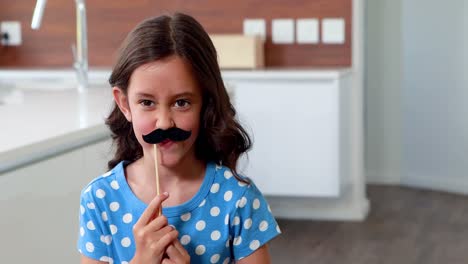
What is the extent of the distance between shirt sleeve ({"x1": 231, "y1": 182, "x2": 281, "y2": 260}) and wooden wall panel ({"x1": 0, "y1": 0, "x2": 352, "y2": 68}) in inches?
129

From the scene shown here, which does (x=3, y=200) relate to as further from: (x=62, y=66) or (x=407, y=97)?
(x=407, y=97)

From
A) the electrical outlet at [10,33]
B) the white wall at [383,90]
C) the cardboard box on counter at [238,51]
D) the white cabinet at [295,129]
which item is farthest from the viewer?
the white wall at [383,90]

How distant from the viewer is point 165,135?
1149 millimetres

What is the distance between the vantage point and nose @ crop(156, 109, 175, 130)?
1.15 meters

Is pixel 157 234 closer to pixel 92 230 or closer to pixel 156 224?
pixel 156 224

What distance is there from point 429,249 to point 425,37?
5.49 feet

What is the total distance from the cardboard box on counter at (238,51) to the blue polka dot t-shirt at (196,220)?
3.23m

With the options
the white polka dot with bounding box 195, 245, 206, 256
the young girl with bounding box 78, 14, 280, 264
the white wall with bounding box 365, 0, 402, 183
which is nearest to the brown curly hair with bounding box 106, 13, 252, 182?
the young girl with bounding box 78, 14, 280, 264

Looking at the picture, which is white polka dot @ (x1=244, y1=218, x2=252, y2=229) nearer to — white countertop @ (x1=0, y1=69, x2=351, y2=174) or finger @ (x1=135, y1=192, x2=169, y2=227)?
finger @ (x1=135, y1=192, x2=169, y2=227)

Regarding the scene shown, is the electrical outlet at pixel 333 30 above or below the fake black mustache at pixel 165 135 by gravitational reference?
below

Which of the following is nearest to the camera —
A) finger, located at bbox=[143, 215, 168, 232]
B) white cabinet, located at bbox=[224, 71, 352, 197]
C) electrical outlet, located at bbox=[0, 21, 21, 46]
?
finger, located at bbox=[143, 215, 168, 232]

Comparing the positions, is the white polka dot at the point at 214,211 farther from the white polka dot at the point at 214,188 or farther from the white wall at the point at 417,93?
the white wall at the point at 417,93

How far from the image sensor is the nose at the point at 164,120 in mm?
1146

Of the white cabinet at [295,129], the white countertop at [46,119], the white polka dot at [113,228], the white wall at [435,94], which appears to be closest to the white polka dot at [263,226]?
the white polka dot at [113,228]
